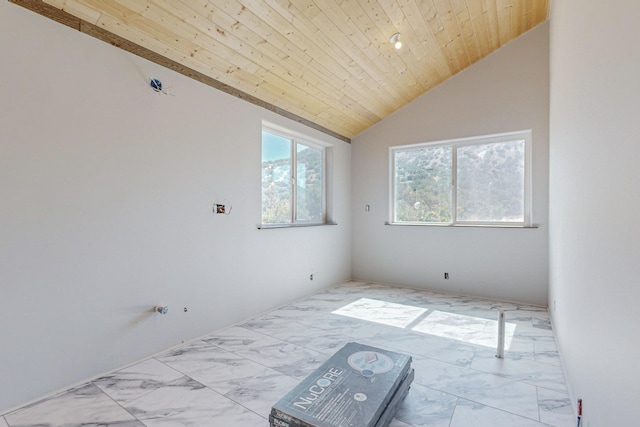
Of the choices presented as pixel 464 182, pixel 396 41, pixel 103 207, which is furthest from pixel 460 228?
pixel 103 207

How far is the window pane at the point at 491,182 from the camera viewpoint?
4094 millimetres

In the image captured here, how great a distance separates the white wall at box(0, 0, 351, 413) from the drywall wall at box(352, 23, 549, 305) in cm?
241

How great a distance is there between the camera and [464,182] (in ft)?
14.6

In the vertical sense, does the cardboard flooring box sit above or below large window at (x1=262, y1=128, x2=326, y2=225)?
below

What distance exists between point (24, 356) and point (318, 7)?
3.22 metres

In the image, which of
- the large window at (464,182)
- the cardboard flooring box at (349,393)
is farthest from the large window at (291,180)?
the cardboard flooring box at (349,393)

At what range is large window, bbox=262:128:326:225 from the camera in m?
3.82

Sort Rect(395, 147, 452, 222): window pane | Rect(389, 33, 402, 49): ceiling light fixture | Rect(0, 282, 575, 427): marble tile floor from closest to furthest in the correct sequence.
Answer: Rect(0, 282, 575, 427): marble tile floor → Rect(389, 33, 402, 49): ceiling light fixture → Rect(395, 147, 452, 222): window pane

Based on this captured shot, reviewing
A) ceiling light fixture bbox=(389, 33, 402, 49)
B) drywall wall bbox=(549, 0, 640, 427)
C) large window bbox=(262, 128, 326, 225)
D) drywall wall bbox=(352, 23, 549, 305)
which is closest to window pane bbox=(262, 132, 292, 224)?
large window bbox=(262, 128, 326, 225)

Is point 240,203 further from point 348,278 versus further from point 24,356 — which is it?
point 348,278

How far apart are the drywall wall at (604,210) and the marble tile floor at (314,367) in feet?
1.40

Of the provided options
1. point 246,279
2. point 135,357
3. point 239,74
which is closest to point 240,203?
point 246,279

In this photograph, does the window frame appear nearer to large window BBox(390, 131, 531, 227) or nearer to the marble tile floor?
large window BBox(390, 131, 531, 227)

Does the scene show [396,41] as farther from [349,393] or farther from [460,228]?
[349,393]
